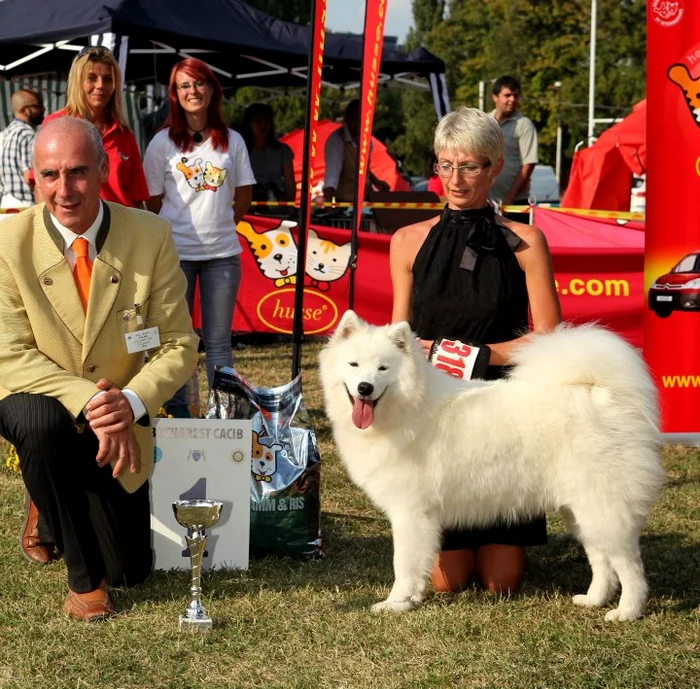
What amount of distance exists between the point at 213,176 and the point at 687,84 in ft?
7.91

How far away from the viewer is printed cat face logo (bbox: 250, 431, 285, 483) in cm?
369

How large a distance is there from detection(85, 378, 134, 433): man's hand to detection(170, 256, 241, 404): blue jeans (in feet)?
7.12

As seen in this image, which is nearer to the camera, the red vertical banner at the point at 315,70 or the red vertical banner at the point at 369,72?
the red vertical banner at the point at 315,70

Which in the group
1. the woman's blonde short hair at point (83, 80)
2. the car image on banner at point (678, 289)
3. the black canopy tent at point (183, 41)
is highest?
the black canopy tent at point (183, 41)

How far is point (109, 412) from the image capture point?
9.75 feet

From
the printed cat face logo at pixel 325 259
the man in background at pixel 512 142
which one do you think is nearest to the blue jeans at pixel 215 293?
the printed cat face logo at pixel 325 259

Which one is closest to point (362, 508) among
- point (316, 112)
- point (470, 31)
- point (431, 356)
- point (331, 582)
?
point (331, 582)

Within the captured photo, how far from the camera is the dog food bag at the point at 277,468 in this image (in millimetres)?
3689

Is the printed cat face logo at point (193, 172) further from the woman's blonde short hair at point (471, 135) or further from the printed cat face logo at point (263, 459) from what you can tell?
the woman's blonde short hair at point (471, 135)

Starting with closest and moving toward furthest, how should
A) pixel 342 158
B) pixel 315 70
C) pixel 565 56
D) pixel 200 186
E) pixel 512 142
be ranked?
pixel 315 70 < pixel 200 186 < pixel 512 142 < pixel 342 158 < pixel 565 56

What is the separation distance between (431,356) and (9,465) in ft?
7.56

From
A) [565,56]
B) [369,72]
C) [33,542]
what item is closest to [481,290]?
[369,72]

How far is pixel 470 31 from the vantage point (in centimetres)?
4356

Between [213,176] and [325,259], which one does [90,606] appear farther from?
[325,259]
